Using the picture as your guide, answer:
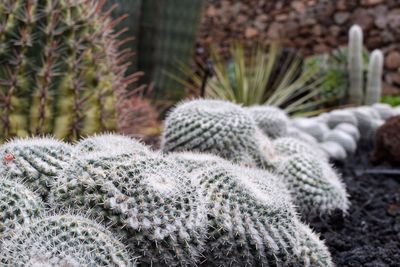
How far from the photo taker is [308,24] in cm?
941

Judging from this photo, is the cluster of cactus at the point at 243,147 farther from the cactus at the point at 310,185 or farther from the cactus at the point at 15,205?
the cactus at the point at 15,205

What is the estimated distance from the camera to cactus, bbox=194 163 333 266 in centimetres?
168

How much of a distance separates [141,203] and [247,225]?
374 mm

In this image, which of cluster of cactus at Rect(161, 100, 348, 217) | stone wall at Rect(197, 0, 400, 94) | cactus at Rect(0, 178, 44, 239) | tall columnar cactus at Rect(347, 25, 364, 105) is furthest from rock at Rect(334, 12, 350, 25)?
cactus at Rect(0, 178, 44, 239)

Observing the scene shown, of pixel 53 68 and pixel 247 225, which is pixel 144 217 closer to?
pixel 247 225

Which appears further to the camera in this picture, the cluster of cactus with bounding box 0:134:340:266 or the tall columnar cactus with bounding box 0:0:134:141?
the tall columnar cactus with bounding box 0:0:134:141

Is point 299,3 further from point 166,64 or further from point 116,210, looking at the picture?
point 116,210

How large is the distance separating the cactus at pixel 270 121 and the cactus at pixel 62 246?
1956 millimetres

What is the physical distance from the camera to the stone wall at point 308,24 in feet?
28.5

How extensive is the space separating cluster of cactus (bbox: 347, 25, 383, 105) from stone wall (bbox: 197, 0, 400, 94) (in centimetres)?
181

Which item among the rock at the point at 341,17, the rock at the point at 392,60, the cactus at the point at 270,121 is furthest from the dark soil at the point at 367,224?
the rock at the point at 341,17

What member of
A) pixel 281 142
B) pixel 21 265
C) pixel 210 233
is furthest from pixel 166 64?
pixel 21 265

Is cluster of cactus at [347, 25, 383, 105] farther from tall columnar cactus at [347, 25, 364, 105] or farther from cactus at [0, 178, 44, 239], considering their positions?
cactus at [0, 178, 44, 239]

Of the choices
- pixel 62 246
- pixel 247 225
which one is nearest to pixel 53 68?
pixel 247 225
